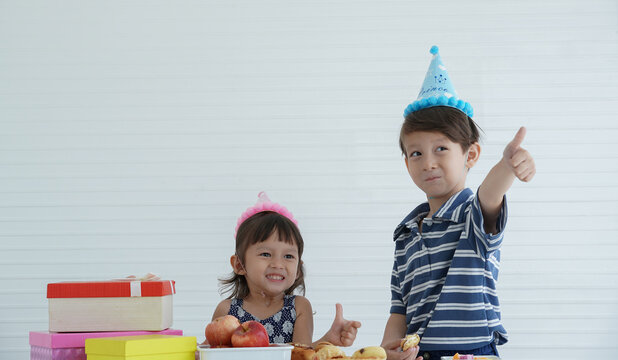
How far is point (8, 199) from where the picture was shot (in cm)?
421

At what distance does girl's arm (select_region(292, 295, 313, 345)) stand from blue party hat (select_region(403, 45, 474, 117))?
2.38 feet

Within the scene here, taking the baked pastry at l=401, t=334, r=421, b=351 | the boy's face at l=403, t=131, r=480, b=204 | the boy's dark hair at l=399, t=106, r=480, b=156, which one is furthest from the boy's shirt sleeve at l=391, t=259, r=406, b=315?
the baked pastry at l=401, t=334, r=421, b=351

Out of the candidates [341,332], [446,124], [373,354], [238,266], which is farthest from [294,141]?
[373,354]

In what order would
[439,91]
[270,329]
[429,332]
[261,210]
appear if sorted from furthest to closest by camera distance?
1. [261,210]
2. [270,329]
3. [439,91]
4. [429,332]

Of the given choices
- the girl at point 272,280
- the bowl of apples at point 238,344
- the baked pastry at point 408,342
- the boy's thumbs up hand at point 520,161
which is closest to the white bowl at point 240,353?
the bowl of apples at point 238,344

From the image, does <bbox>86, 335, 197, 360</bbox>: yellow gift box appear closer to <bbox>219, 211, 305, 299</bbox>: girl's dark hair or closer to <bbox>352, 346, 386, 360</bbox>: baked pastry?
<bbox>352, 346, 386, 360</bbox>: baked pastry

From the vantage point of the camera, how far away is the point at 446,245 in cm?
187

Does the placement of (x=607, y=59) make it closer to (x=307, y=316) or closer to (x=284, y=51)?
(x=284, y=51)

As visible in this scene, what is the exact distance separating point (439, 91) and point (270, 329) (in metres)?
0.94

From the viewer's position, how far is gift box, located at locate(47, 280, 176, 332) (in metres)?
1.61

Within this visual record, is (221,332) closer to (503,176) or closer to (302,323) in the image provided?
(503,176)

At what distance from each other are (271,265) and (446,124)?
75 centimetres

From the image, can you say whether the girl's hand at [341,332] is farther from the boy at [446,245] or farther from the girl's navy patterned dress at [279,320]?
the girl's navy patterned dress at [279,320]

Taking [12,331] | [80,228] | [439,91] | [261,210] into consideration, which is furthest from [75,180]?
[439,91]
